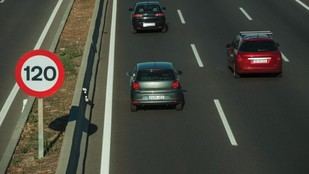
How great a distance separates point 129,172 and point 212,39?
2068 centimetres

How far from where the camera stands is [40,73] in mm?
14461

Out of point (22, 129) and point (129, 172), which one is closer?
point (129, 172)

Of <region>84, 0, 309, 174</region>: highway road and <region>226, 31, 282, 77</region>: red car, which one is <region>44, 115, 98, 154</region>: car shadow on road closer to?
<region>84, 0, 309, 174</region>: highway road

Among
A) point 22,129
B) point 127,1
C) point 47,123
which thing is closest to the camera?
point 22,129

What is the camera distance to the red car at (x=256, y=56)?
90.4 feet

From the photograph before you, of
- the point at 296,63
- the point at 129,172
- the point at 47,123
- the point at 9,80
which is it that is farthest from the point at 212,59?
the point at 129,172

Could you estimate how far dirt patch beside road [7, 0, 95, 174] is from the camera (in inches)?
622

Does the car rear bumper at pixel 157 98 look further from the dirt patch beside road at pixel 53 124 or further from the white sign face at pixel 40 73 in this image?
the white sign face at pixel 40 73

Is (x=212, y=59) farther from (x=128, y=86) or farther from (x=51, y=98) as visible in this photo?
(x=51, y=98)

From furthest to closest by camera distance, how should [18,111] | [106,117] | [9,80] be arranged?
1. [9,80]
2. [18,111]
3. [106,117]

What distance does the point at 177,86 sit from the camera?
2253 centimetres

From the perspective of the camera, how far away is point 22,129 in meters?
18.8

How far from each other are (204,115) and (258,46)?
7.46 metres

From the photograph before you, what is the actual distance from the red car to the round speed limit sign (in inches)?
551
